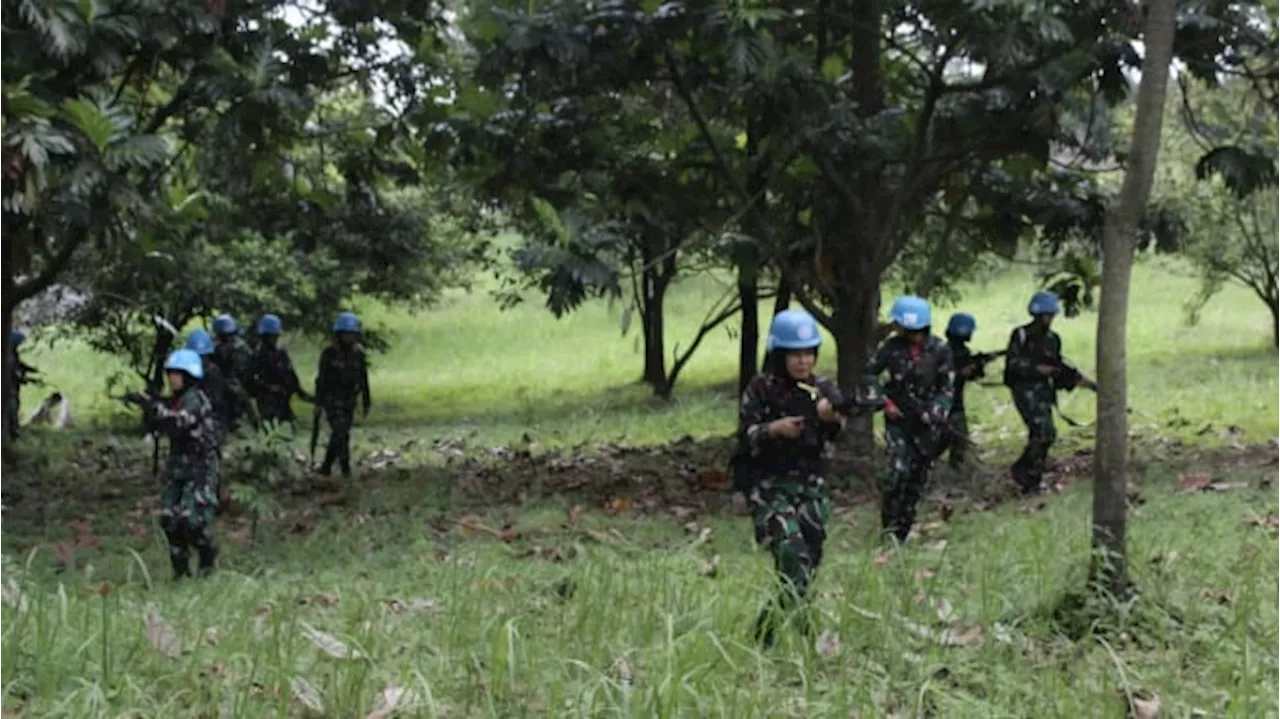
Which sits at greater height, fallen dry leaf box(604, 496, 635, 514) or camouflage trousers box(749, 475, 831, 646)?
camouflage trousers box(749, 475, 831, 646)

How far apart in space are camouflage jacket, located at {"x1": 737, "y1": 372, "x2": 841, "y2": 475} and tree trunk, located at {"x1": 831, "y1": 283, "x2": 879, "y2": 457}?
6.54 meters

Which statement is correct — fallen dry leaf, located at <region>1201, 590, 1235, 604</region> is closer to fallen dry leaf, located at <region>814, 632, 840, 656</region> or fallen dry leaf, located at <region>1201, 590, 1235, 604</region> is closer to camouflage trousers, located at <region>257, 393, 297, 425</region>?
fallen dry leaf, located at <region>814, 632, 840, 656</region>

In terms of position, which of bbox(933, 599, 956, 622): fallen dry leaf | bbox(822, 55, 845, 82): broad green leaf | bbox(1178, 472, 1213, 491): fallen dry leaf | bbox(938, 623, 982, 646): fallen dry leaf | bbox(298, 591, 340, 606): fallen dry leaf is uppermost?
bbox(822, 55, 845, 82): broad green leaf

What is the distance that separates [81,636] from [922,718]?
282cm

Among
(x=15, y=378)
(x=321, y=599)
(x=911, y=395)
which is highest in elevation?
(x=911, y=395)

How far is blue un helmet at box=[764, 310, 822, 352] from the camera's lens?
19.7ft

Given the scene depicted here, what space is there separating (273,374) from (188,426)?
5913 mm

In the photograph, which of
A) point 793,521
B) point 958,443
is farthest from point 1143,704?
point 958,443

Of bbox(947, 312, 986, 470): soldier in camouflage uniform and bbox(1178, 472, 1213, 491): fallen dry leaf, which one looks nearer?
bbox(1178, 472, 1213, 491): fallen dry leaf

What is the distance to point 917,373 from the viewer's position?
859 centimetres

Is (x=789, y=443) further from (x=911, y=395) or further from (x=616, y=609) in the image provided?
(x=911, y=395)

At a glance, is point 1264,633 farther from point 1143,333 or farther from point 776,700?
point 1143,333

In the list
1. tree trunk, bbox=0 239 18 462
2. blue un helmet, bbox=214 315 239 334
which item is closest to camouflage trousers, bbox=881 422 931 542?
blue un helmet, bbox=214 315 239 334

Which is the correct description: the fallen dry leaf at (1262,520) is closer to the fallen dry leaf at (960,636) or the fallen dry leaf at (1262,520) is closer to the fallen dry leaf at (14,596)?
the fallen dry leaf at (960,636)
